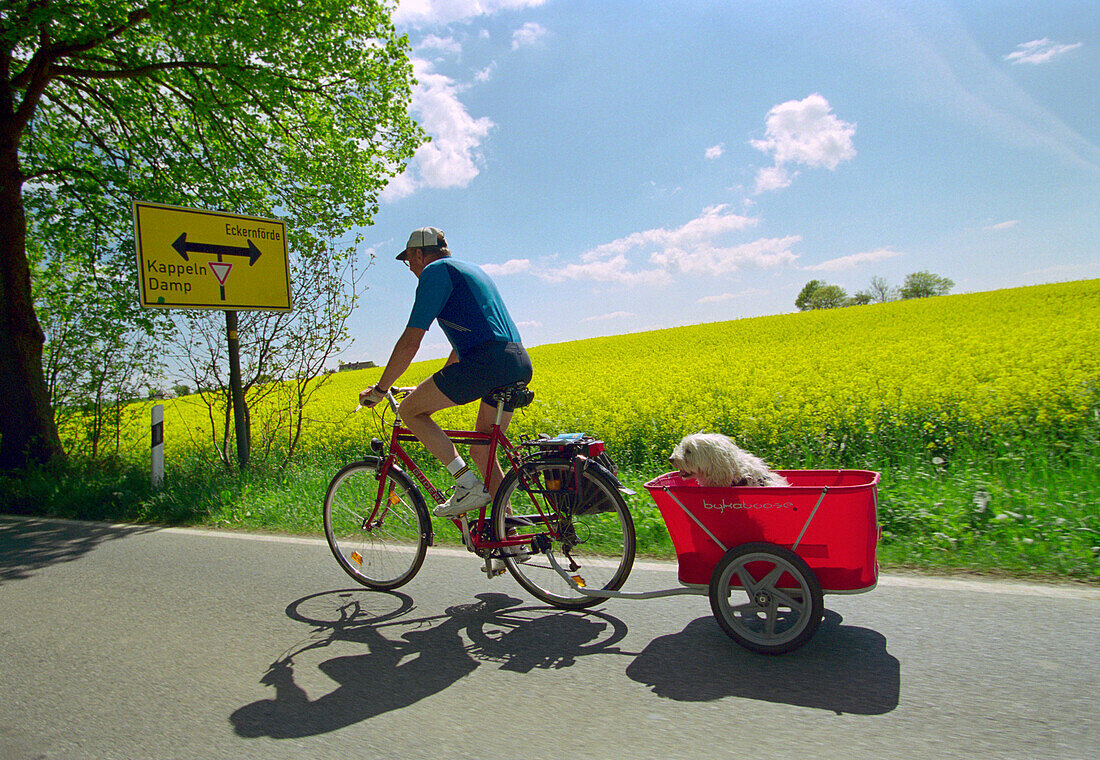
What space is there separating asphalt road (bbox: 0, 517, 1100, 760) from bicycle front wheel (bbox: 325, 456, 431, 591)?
18cm

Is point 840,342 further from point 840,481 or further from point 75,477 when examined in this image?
point 75,477

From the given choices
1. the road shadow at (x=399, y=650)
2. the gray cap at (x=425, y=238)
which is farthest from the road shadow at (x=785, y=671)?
the gray cap at (x=425, y=238)

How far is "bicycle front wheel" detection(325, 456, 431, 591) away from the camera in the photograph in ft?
13.3

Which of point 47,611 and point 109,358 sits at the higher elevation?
point 109,358

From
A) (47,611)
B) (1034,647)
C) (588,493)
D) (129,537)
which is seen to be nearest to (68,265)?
(129,537)

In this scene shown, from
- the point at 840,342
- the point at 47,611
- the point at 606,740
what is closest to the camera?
the point at 606,740

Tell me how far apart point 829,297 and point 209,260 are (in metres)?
102

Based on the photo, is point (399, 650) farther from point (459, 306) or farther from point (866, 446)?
point (866, 446)

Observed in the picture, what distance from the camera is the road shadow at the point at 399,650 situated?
2604 mm

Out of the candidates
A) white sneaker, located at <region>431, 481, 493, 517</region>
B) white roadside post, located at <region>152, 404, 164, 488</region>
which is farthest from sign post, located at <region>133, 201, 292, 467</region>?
white sneaker, located at <region>431, 481, 493, 517</region>

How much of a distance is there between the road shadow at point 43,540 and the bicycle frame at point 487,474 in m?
2.98

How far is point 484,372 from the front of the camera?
3680mm

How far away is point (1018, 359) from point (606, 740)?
8343 mm

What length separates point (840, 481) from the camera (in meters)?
3.39
